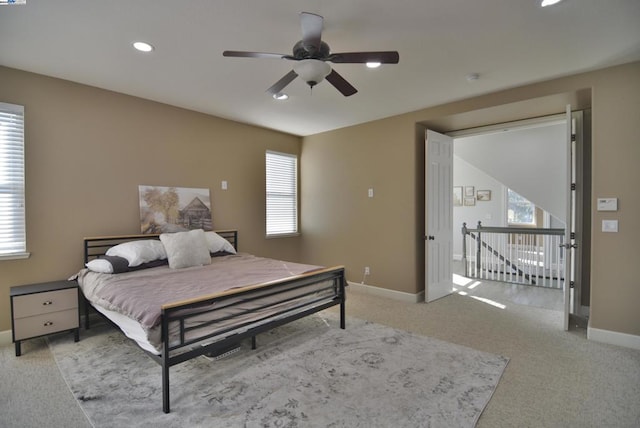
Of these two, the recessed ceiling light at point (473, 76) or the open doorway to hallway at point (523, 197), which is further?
the open doorway to hallway at point (523, 197)

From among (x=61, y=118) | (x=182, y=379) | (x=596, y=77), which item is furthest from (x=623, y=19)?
(x=61, y=118)

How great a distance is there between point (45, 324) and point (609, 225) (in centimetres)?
532

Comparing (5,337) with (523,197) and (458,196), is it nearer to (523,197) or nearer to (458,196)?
(523,197)

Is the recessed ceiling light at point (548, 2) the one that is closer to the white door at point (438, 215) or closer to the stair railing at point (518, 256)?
the white door at point (438, 215)

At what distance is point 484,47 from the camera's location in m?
2.58

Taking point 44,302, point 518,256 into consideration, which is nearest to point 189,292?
point 44,302

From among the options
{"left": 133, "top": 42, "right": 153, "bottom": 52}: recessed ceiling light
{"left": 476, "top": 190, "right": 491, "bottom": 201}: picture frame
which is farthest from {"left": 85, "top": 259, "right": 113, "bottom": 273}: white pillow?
{"left": 476, "top": 190, "right": 491, "bottom": 201}: picture frame

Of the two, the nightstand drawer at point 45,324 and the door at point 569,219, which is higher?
the door at point 569,219

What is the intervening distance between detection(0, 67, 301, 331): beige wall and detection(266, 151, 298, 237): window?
857 millimetres

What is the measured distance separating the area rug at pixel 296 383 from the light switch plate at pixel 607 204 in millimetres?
1794

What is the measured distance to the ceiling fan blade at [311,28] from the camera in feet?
5.96

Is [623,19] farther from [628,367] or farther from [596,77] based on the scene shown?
[628,367]

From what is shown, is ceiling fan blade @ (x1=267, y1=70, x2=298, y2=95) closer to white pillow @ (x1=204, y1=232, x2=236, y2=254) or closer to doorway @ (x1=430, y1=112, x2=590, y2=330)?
white pillow @ (x1=204, y1=232, x2=236, y2=254)

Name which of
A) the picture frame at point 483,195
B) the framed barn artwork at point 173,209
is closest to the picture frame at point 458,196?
the picture frame at point 483,195
